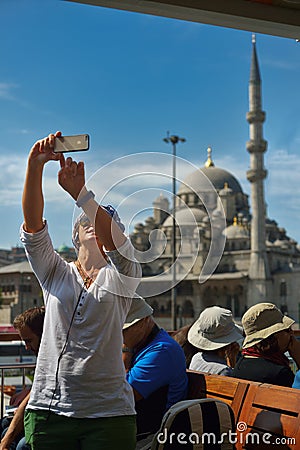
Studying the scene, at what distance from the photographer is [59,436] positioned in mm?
1690

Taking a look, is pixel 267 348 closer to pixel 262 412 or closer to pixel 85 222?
pixel 262 412

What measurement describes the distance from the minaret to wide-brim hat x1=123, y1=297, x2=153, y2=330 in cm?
4200

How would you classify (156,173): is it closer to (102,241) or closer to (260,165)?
(102,241)

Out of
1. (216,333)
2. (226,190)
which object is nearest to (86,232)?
(216,333)

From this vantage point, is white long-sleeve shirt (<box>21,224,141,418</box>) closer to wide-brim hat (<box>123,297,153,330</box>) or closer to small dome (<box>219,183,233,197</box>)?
wide-brim hat (<box>123,297,153,330</box>)

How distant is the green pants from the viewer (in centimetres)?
167

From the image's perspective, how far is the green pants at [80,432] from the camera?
5.48 ft

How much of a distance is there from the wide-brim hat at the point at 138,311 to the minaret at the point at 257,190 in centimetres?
4200

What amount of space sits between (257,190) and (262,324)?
138 ft

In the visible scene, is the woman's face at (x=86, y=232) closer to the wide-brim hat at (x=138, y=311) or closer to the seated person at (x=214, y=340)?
the wide-brim hat at (x=138, y=311)

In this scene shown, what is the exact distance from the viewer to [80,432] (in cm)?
168

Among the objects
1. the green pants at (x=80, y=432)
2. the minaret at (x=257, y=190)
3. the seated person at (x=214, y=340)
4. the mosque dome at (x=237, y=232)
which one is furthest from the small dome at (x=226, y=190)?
the green pants at (x=80, y=432)

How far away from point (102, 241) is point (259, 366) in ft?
3.29

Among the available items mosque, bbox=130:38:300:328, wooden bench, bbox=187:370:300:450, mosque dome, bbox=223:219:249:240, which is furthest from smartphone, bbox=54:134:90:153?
mosque dome, bbox=223:219:249:240
